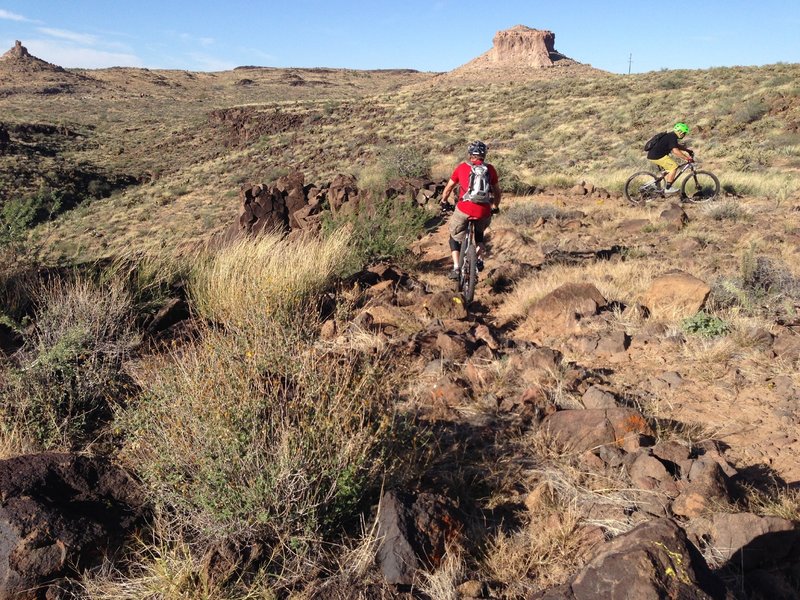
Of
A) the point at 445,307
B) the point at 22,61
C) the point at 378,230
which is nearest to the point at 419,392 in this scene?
the point at 445,307

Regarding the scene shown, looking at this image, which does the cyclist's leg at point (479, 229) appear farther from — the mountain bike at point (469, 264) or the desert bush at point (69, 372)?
the desert bush at point (69, 372)

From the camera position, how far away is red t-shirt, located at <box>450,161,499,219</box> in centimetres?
620

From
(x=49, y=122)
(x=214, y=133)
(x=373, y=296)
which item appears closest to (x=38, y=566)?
(x=373, y=296)

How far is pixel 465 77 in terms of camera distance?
8512 centimetres

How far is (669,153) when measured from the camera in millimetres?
11039

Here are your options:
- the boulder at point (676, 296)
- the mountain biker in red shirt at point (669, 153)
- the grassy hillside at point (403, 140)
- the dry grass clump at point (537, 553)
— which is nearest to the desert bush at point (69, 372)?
the dry grass clump at point (537, 553)

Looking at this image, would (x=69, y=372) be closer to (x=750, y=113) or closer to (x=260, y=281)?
(x=260, y=281)

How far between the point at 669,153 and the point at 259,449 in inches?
425

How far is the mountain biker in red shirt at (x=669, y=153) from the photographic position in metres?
10.7

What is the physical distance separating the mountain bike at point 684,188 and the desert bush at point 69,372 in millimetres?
9785

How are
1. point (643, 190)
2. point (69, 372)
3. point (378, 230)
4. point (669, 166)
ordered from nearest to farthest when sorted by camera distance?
point (69, 372)
point (378, 230)
point (669, 166)
point (643, 190)

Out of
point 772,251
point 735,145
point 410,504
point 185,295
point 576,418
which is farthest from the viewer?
point 735,145

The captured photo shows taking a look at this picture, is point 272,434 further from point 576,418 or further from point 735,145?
point 735,145

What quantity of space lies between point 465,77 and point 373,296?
8572cm
